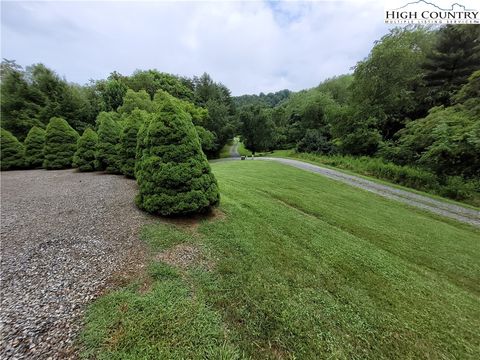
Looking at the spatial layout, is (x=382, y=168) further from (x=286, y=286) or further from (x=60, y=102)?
(x=60, y=102)

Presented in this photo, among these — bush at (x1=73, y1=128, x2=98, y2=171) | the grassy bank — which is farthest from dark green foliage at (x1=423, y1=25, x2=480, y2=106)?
bush at (x1=73, y1=128, x2=98, y2=171)

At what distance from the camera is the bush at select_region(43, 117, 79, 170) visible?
35.7ft

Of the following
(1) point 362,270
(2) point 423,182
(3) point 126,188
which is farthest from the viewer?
(2) point 423,182

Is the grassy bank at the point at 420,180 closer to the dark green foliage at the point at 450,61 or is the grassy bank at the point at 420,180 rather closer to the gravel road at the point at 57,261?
the dark green foliage at the point at 450,61

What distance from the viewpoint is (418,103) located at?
1802 centimetres

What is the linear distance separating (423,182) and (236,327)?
13.8m

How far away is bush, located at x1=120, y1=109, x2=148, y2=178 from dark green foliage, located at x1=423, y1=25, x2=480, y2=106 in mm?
22400

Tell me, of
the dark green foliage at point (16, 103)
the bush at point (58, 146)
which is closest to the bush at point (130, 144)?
the bush at point (58, 146)

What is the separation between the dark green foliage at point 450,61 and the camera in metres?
14.7

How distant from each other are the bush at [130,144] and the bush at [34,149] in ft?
27.4

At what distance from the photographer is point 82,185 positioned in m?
6.59

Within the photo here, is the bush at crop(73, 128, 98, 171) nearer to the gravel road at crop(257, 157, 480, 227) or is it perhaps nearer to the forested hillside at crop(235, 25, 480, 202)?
the gravel road at crop(257, 157, 480, 227)

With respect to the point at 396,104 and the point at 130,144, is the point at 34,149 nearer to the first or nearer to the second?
the point at 130,144

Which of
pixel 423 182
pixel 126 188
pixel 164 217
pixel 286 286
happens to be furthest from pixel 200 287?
pixel 423 182
